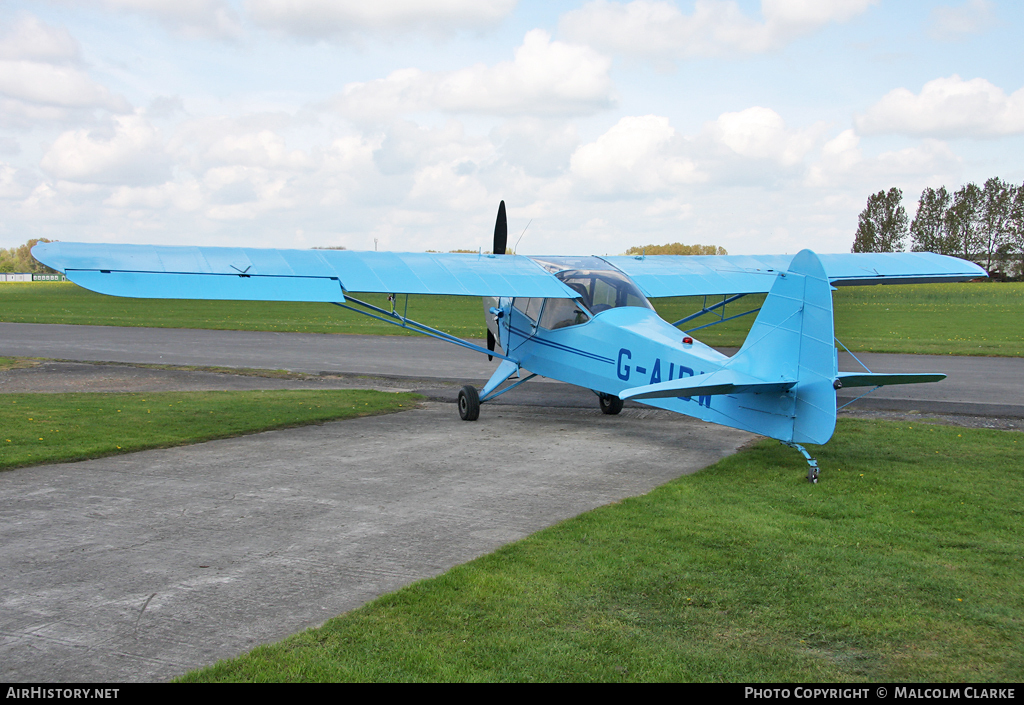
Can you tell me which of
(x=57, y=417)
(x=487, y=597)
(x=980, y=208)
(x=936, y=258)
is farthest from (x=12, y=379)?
(x=980, y=208)

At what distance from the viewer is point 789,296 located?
26.8ft

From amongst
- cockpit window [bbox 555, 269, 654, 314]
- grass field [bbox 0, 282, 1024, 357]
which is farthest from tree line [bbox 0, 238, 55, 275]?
cockpit window [bbox 555, 269, 654, 314]

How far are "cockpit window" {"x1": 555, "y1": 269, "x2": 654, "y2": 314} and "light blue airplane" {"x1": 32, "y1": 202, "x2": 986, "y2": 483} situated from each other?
2cm

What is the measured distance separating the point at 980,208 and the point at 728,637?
11483 cm

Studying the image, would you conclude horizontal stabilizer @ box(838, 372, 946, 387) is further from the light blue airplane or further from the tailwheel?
the tailwheel

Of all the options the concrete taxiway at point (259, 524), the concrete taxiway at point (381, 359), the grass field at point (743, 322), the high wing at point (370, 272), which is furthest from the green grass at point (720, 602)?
the grass field at point (743, 322)

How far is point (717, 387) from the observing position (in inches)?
323

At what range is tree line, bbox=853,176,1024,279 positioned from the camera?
99.2 metres

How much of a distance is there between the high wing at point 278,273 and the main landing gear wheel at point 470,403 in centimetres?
176

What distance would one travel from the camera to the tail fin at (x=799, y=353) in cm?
780

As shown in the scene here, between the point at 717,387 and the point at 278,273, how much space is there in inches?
266

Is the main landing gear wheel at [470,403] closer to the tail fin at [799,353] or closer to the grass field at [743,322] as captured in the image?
the tail fin at [799,353]

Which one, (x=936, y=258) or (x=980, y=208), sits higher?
(x=980, y=208)
